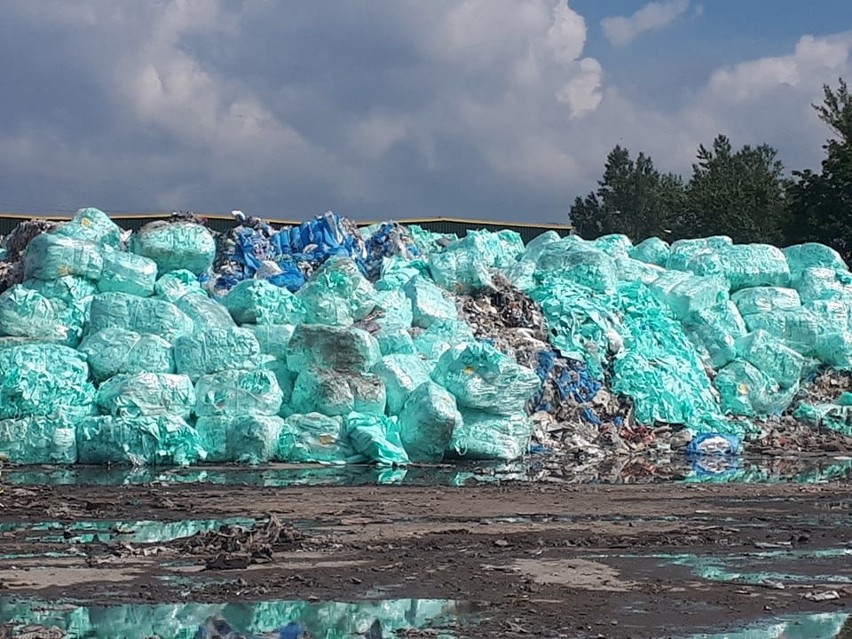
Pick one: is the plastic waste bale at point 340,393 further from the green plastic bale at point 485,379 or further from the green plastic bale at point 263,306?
the green plastic bale at point 263,306

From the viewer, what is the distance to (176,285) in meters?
14.5

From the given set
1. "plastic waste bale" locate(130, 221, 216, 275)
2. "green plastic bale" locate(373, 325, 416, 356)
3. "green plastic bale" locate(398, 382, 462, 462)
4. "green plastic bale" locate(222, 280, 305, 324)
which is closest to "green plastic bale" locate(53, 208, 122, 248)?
"plastic waste bale" locate(130, 221, 216, 275)

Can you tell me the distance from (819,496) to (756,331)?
21.2 feet

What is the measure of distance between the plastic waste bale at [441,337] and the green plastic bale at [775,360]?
12.2 feet

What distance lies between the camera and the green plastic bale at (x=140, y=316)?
13.5 m

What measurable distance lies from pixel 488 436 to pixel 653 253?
6801 mm

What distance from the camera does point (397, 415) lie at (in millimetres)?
13094

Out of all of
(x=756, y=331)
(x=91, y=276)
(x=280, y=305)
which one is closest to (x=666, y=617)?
(x=280, y=305)

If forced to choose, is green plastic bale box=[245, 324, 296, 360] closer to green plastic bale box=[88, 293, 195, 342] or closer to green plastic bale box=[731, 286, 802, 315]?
green plastic bale box=[88, 293, 195, 342]

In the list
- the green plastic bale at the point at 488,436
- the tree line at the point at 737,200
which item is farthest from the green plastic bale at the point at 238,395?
the tree line at the point at 737,200

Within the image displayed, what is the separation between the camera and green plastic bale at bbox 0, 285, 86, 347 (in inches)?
538

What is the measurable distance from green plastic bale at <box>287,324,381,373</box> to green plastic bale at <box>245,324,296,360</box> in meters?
0.40

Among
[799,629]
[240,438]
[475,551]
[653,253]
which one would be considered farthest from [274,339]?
[799,629]

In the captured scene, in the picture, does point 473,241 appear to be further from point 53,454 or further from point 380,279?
point 53,454
